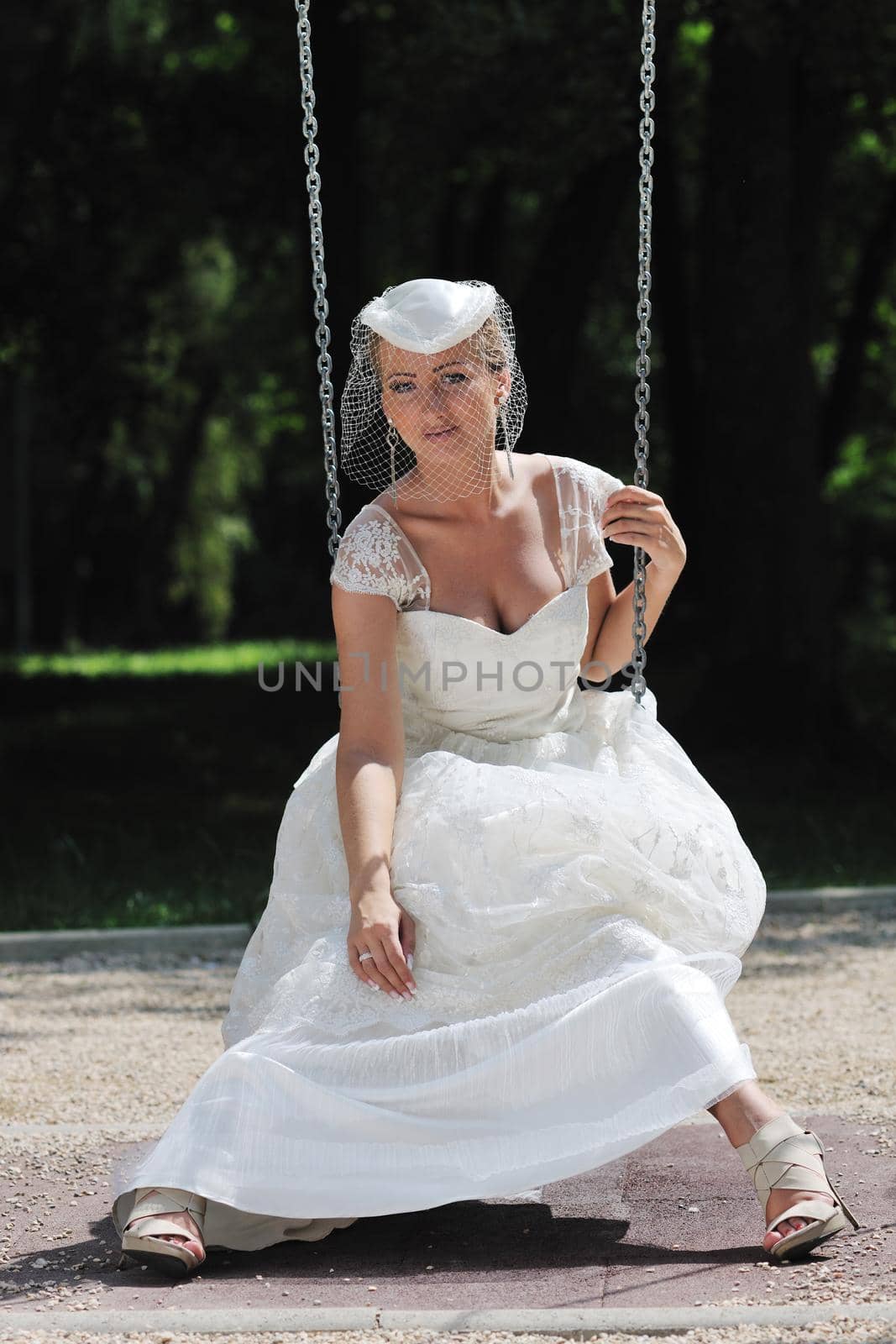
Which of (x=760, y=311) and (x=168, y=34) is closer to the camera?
(x=760, y=311)

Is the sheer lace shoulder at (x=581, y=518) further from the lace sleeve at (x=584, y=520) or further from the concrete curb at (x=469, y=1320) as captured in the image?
the concrete curb at (x=469, y=1320)

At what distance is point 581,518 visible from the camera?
13.0 feet

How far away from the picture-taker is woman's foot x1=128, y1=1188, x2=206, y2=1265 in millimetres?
3209

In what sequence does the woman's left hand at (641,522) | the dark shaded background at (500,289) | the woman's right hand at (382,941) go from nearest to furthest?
the woman's right hand at (382,941) → the woman's left hand at (641,522) → the dark shaded background at (500,289)

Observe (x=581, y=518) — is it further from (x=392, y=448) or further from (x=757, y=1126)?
(x=757, y=1126)

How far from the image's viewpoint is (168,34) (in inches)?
691

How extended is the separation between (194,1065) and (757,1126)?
2349 millimetres

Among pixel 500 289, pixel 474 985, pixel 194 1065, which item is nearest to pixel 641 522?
pixel 474 985

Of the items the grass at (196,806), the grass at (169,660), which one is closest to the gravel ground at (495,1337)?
the grass at (196,806)

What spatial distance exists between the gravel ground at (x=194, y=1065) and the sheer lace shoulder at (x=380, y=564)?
1.46m

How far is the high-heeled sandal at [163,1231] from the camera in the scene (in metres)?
3.19

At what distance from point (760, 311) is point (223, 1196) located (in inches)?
346

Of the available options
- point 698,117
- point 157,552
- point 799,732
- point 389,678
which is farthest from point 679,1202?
point 157,552

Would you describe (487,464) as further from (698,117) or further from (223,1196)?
(698,117)
